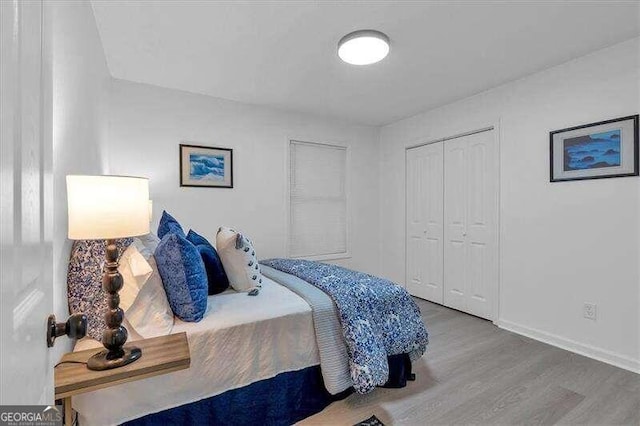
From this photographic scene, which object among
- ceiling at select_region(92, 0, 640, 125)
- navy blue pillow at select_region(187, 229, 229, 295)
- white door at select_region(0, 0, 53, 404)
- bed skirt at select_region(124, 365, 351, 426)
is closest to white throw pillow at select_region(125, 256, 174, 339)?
bed skirt at select_region(124, 365, 351, 426)

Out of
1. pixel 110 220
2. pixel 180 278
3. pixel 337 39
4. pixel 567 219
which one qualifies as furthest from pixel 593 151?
pixel 110 220

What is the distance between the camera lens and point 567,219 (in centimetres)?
263

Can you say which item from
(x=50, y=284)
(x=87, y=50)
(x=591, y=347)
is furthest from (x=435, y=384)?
(x=87, y=50)

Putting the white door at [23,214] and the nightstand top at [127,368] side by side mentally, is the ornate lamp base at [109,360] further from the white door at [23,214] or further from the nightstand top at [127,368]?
the white door at [23,214]

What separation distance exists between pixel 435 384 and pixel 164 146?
3.19 meters

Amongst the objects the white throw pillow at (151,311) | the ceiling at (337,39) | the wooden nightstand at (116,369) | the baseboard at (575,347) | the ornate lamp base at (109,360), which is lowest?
the baseboard at (575,347)

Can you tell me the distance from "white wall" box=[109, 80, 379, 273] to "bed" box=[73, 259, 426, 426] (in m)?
1.63

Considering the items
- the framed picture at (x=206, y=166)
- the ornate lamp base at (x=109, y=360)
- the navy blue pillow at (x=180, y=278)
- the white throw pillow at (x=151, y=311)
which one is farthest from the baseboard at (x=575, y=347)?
the framed picture at (x=206, y=166)

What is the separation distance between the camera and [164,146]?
3232 mm

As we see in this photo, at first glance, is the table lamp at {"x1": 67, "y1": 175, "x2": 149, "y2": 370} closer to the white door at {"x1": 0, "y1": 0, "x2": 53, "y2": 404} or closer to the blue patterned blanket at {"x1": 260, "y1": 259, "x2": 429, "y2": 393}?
the white door at {"x1": 0, "y1": 0, "x2": 53, "y2": 404}

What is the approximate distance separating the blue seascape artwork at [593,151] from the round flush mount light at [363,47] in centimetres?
172

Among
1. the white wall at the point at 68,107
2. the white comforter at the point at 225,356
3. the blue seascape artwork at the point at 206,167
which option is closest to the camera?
the white wall at the point at 68,107

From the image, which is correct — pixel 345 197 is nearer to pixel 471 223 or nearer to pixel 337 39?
pixel 471 223

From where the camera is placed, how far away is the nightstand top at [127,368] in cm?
109
